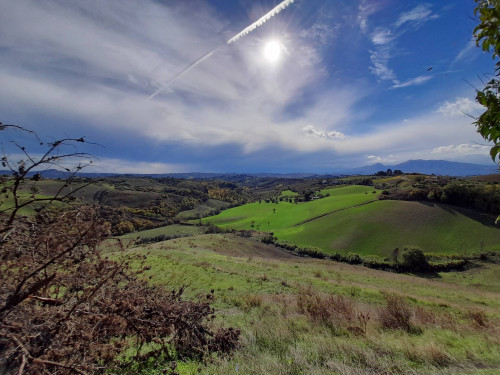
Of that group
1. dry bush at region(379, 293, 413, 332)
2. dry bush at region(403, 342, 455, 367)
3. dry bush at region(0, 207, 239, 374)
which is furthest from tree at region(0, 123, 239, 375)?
dry bush at region(379, 293, 413, 332)

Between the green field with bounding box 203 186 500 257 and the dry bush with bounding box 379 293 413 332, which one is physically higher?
the dry bush with bounding box 379 293 413 332

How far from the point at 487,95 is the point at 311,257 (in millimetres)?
50403

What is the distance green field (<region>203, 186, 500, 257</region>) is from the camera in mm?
49531

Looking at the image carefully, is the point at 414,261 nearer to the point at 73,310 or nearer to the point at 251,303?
the point at 251,303

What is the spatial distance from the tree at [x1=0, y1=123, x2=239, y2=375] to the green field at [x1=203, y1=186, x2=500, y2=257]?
5244cm

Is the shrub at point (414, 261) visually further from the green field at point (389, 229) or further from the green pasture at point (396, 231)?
the green pasture at point (396, 231)

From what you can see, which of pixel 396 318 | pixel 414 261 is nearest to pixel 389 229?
pixel 414 261

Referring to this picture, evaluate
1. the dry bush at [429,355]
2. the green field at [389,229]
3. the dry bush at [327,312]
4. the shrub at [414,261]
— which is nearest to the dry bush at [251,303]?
the dry bush at [327,312]

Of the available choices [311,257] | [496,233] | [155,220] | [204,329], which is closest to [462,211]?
[496,233]

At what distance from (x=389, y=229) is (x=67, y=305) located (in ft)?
215

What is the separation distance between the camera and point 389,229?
186 ft

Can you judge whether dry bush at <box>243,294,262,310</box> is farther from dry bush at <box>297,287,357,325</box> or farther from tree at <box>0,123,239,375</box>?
tree at <box>0,123,239,375</box>

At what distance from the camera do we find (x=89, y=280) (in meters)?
3.91

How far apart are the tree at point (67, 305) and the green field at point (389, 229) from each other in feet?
172
